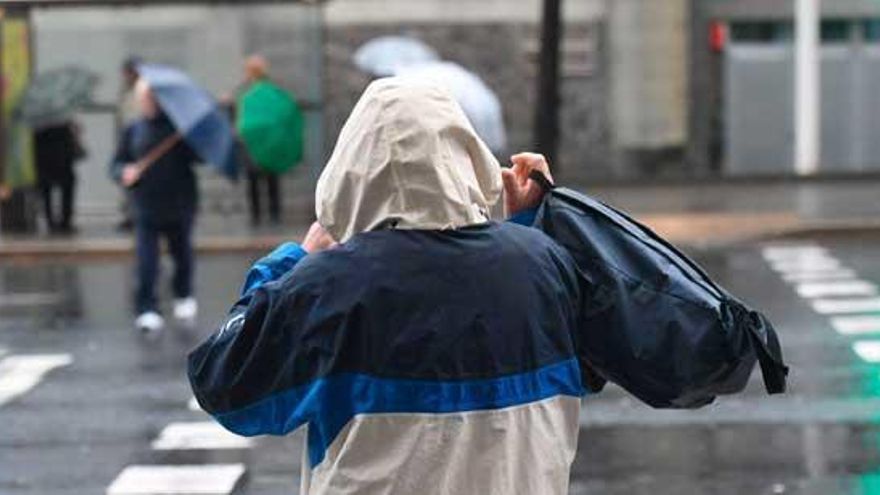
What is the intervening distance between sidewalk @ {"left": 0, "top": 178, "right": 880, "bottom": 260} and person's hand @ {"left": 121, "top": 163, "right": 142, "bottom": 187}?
5371mm

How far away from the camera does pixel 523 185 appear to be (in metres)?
3.25

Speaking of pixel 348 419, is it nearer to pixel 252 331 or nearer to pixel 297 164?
pixel 252 331

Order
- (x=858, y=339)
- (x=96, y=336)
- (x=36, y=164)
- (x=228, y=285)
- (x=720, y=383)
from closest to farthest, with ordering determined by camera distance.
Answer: (x=720, y=383), (x=858, y=339), (x=96, y=336), (x=228, y=285), (x=36, y=164)

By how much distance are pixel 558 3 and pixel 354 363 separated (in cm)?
1612

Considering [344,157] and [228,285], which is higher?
[344,157]

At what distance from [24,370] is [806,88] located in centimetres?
1439

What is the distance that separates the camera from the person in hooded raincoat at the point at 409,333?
2.79 meters

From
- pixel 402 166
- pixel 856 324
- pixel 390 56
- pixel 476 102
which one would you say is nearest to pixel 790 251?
pixel 476 102

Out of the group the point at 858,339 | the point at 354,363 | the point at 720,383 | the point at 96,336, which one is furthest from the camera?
the point at 96,336

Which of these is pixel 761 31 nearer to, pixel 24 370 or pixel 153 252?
pixel 153 252

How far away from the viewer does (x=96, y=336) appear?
37.2ft

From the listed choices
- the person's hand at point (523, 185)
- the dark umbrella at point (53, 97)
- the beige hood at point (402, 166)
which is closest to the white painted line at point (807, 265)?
the dark umbrella at point (53, 97)

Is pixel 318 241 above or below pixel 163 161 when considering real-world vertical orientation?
above

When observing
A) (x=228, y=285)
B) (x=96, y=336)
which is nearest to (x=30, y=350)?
(x=96, y=336)
